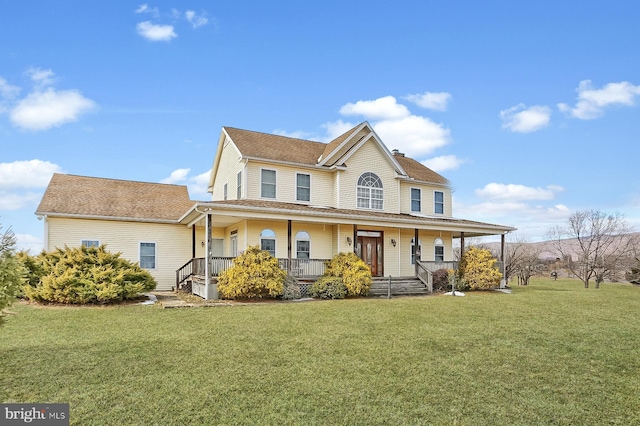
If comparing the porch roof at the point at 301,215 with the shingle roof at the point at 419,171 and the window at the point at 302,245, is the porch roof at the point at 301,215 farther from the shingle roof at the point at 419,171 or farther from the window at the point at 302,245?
the shingle roof at the point at 419,171

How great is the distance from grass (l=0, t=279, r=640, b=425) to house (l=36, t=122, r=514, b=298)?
7.21 meters

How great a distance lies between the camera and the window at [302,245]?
19.9 metres

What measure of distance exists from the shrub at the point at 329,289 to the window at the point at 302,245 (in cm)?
276

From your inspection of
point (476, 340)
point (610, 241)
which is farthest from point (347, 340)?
point (610, 241)

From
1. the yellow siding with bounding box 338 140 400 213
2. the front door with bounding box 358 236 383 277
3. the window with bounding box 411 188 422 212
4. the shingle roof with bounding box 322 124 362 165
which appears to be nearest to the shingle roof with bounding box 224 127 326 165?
the shingle roof with bounding box 322 124 362 165

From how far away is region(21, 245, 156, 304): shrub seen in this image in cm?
1406

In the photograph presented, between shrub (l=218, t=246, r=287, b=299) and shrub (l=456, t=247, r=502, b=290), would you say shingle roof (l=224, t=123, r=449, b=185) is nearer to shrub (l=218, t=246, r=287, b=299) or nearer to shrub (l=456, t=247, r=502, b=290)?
shrub (l=456, t=247, r=502, b=290)

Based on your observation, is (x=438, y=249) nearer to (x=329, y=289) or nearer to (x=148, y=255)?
(x=329, y=289)

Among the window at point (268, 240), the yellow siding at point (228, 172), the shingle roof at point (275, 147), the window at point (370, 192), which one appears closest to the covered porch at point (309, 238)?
the window at point (268, 240)

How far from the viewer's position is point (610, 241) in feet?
106

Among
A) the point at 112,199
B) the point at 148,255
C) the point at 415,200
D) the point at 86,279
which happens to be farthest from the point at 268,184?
the point at 415,200

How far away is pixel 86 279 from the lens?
14.4 m

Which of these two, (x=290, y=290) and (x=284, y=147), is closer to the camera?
(x=290, y=290)

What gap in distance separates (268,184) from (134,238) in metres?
7.22
